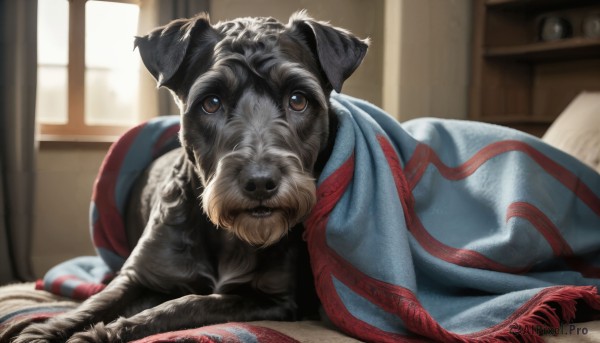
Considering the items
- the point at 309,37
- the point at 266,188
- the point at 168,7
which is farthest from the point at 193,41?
the point at 168,7

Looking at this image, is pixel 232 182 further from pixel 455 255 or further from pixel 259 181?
pixel 455 255

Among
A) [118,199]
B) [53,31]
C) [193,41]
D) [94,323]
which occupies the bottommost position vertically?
[94,323]

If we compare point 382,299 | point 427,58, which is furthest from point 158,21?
point 382,299

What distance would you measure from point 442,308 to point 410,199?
35 centimetres

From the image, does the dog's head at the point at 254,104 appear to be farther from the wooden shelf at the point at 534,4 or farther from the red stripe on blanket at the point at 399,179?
the wooden shelf at the point at 534,4

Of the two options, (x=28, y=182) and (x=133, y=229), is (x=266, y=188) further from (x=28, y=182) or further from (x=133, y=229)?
(x=28, y=182)

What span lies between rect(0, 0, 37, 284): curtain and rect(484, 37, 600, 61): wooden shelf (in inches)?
140

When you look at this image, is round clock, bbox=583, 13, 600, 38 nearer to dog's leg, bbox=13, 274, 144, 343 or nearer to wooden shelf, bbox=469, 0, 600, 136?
wooden shelf, bbox=469, 0, 600, 136

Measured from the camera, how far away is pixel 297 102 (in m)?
1.69

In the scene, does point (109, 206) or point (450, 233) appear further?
point (109, 206)

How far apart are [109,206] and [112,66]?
8.59 ft

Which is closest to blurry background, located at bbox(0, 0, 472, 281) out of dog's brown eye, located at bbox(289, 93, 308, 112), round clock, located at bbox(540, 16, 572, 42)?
round clock, located at bbox(540, 16, 572, 42)

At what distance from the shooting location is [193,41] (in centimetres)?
179

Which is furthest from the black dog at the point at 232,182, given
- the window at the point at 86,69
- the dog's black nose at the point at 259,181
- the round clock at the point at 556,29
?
the round clock at the point at 556,29
